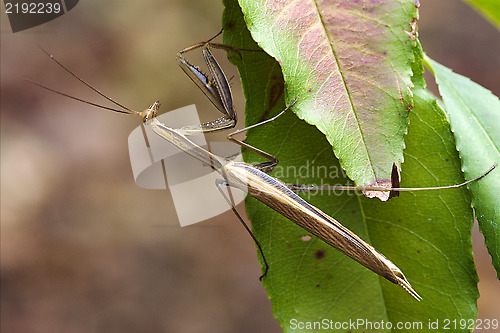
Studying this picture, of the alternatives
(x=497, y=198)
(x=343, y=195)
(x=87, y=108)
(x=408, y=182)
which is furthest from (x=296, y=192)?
(x=87, y=108)

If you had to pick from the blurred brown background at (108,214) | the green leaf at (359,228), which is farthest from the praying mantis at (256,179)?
the blurred brown background at (108,214)

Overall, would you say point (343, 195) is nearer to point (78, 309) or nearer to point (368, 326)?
point (368, 326)

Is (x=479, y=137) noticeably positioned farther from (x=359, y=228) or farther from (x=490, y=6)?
(x=490, y=6)

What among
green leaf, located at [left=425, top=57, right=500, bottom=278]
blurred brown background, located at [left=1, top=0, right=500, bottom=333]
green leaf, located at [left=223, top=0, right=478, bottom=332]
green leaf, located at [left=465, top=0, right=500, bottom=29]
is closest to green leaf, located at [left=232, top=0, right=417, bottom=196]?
green leaf, located at [left=223, top=0, right=478, bottom=332]

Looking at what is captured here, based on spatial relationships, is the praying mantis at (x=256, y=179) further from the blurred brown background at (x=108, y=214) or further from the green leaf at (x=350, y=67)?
the blurred brown background at (x=108, y=214)

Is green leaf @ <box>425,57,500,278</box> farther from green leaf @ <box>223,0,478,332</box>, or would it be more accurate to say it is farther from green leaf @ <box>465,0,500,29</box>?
green leaf @ <box>465,0,500,29</box>
